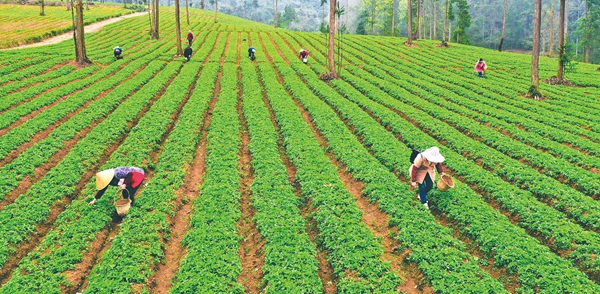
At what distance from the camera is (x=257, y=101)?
88.9 ft

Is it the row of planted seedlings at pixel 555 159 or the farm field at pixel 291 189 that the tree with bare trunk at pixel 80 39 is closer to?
the farm field at pixel 291 189

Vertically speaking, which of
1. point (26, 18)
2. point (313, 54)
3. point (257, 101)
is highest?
point (26, 18)

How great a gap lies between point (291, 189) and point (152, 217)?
207 inches

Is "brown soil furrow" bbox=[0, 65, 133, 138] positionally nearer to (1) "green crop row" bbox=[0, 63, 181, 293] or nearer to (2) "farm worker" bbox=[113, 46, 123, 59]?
(1) "green crop row" bbox=[0, 63, 181, 293]

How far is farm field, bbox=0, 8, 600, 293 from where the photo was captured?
409 inches

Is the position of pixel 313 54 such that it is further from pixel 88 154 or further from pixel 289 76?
pixel 88 154

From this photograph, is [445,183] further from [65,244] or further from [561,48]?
[561,48]

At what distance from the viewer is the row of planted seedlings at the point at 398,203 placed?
32.9 feet

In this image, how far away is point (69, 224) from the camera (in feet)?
40.3

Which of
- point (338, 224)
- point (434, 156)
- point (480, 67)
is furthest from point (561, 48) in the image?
point (338, 224)

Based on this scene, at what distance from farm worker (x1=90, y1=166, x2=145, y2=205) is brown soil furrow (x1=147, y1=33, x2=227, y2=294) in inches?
67.3

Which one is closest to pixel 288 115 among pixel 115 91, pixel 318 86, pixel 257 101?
pixel 257 101

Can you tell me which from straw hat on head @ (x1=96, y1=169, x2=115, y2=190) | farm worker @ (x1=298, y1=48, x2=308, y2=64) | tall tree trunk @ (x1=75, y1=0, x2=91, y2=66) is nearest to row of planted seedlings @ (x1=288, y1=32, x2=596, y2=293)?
straw hat on head @ (x1=96, y1=169, x2=115, y2=190)

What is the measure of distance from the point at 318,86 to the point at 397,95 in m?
6.60
